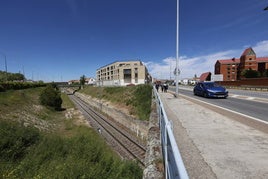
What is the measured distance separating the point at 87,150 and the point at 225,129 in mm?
7892

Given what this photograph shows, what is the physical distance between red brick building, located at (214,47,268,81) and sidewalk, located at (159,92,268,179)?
92218mm

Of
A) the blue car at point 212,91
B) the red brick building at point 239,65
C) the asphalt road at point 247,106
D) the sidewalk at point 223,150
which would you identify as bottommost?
the asphalt road at point 247,106

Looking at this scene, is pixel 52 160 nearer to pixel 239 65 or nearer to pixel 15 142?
pixel 15 142

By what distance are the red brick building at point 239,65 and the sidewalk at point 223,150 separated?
92.2 m

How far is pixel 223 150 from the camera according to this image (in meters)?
3.77

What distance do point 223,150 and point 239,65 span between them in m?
100.0

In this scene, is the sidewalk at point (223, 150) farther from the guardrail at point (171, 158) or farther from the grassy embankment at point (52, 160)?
the grassy embankment at point (52, 160)

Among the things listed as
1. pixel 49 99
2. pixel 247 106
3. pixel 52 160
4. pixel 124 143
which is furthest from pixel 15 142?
pixel 49 99

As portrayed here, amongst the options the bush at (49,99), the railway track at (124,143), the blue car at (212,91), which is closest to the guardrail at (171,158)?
the railway track at (124,143)

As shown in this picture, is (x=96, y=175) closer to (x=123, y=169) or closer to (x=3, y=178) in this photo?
(x=123, y=169)

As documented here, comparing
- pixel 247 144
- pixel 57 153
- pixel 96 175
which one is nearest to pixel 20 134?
pixel 57 153

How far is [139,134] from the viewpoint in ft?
57.3

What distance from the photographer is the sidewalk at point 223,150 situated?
9.39 feet

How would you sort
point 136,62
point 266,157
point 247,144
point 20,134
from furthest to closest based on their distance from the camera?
point 136,62 < point 20,134 < point 247,144 < point 266,157
